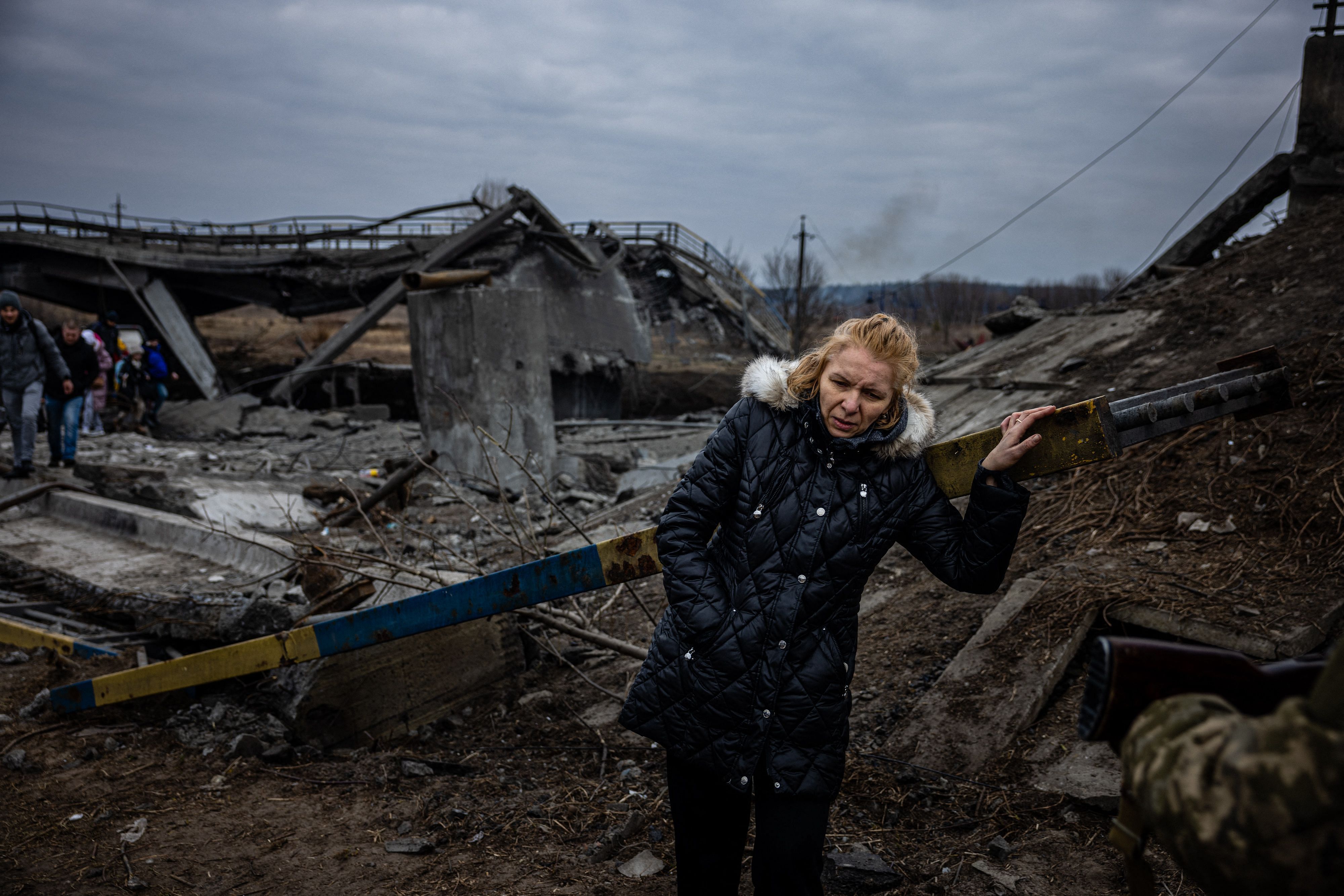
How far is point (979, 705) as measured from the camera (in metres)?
2.97

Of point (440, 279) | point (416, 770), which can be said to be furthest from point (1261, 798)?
point (440, 279)

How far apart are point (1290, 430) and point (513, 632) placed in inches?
142

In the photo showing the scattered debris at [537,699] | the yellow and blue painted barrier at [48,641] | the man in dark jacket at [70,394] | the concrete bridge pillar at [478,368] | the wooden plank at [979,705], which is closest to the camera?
the wooden plank at [979,705]

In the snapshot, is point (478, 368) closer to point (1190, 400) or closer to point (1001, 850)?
point (1001, 850)

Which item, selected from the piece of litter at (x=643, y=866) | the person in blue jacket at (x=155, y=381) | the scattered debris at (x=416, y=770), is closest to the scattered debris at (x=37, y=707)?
the scattered debris at (x=416, y=770)

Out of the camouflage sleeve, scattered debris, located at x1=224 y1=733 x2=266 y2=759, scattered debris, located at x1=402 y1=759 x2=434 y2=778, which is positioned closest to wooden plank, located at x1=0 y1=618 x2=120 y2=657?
scattered debris, located at x1=224 y1=733 x2=266 y2=759

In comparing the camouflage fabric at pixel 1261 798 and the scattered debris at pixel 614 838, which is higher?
the camouflage fabric at pixel 1261 798

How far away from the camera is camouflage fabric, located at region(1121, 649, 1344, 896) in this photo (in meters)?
0.77

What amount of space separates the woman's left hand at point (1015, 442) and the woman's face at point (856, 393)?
0.25 meters

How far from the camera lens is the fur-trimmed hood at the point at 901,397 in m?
1.84

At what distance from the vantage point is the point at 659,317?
19.7 metres

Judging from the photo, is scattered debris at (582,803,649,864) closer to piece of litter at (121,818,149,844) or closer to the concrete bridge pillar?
piece of litter at (121,818,149,844)

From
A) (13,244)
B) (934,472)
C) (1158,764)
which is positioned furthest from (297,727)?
(13,244)

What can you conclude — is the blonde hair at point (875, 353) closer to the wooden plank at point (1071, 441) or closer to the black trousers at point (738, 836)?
the wooden plank at point (1071, 441)
